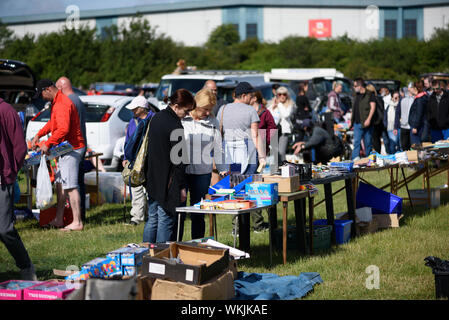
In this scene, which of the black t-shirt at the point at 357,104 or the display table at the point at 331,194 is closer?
the display table at the point at 331,194

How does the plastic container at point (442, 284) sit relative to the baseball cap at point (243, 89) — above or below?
below

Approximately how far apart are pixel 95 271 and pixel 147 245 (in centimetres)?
69

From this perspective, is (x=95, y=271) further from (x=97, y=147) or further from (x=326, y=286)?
(x=97, y=147)

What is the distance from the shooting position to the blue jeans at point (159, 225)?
6.46 metres

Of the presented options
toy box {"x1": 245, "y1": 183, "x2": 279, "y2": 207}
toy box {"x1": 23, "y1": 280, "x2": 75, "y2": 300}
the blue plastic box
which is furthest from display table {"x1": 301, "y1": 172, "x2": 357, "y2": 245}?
toy box {"x1": 23, "y1": 280, "x2": 75, "y2": 300}

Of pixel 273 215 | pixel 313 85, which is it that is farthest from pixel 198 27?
pixel 273 215

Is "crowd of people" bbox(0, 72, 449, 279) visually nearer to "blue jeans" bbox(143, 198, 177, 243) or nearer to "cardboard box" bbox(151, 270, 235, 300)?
"blue jeans" bbox(143, 198, 177, 243)

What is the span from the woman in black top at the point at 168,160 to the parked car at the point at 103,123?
6452 mm

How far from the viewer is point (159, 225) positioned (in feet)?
21.4

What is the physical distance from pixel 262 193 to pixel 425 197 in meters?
5.08

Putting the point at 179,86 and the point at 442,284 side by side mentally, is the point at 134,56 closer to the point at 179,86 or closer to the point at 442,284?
the point at 179,86

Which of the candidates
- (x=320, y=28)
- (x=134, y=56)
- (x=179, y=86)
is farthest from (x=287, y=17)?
(x=179, y=86)

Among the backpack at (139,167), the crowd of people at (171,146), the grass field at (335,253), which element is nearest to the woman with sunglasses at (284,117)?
the crowd of people at (171,146)

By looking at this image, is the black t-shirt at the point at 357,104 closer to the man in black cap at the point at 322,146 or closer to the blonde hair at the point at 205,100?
the man in black cap at the point at 322,146
